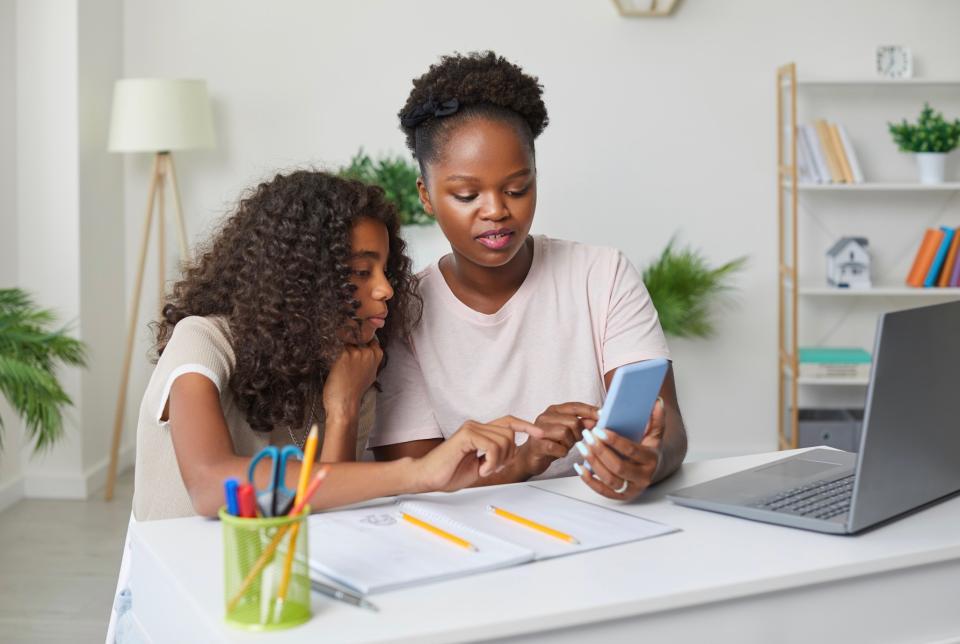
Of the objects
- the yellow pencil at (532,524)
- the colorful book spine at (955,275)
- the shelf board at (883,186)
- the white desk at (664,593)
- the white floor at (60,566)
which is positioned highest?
the shelf board at (883,186)

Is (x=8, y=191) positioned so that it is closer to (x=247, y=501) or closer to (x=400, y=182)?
(x=400, y=182)

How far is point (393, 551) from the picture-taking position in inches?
49.7

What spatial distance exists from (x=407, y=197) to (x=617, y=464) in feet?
9.73

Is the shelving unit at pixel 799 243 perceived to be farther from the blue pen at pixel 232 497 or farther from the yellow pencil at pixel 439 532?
the blue pen at pixel 232 497

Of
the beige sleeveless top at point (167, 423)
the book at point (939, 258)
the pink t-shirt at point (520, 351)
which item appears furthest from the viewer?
the book at point (939, 258)

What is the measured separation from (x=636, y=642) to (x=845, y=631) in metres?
0.28

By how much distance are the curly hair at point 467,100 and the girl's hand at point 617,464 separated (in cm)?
61

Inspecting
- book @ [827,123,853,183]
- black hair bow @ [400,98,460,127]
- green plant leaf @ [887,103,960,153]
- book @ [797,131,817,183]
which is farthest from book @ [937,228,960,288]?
black hair bow @ [400,98,460,127]

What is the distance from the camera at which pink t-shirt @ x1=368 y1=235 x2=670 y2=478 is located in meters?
1.96

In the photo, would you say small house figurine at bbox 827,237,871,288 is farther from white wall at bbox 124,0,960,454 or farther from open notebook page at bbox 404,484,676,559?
open notebook page at bbox 404,484,676,559

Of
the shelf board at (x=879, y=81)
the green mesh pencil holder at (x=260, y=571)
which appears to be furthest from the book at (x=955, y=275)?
the green mesh pencil holder at (x=260, y=571)

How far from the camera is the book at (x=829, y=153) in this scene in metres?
4.49

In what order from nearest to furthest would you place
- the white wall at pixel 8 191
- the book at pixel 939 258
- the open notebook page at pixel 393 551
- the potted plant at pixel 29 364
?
1. the open notebook page at pixel 393 551
2. the potted plant at pixel 29 364
3. the white wall at pixel 8 191
4. the book at pixel 939 258

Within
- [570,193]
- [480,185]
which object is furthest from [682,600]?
A: [570,193]
